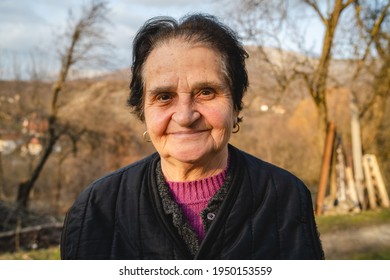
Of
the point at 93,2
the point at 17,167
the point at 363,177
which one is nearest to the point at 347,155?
the point at 363,177

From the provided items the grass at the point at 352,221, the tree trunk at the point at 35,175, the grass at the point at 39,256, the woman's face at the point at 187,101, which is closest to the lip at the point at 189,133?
the woman's face at the point at 187,101

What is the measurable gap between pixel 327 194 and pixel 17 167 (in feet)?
19.5

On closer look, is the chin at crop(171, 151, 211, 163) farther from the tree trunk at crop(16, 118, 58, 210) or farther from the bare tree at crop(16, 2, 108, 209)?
the tree trunk at crop(16, 118, 58, 210)

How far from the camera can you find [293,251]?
3.60ft

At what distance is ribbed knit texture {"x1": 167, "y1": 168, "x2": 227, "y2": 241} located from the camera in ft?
3.61

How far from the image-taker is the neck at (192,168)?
1.12 metres

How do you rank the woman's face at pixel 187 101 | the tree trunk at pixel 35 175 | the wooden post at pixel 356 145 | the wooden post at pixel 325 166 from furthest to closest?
the tree trunk at pixel 35 175 < the wooden post at pixel 356 145 < the wooden post at pixel 325 166 < the woman's face at pixel 187 101

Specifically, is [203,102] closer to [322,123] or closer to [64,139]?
[322,123]

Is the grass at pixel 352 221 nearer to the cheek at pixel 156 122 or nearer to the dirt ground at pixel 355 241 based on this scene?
the dirt ground at pixel 355 241

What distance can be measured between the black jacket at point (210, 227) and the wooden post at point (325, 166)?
4214 mm

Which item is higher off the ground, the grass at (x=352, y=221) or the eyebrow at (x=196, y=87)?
the eyebrow at (x=196, y=87)

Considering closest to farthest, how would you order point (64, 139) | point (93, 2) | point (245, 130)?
point (245, 130) → point (93, 2) → point (64, 139)

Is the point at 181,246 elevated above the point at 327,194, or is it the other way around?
the point at 181,246

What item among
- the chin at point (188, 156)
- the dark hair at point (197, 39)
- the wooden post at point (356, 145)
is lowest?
the wooden post at point (356, 145)
